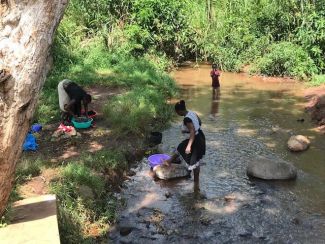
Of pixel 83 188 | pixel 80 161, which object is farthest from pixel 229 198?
pixel 80 161

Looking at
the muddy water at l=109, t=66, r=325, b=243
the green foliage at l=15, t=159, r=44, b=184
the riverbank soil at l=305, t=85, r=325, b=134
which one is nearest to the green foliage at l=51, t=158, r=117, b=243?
the muddy water at l=109, t=66, r=325, b=243

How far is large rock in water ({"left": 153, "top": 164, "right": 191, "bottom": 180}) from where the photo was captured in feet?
25.0

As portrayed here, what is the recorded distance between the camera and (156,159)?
26.0ft

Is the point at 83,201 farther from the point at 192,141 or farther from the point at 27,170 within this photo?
the point at 192,141

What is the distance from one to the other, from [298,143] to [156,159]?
3.12 meters

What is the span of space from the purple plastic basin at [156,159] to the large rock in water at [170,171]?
0.40ft

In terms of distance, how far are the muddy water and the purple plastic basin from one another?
0.26m

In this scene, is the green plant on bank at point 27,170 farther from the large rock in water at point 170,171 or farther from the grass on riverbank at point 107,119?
the large rock in water at point 170,171

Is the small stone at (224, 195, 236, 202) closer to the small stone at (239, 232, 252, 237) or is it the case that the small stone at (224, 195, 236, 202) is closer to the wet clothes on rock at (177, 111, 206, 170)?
the wet clothes on rock at (177, 111, 206, 170)

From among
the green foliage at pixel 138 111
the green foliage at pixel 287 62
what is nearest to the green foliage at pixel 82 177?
the green foliage at pixel 138 111

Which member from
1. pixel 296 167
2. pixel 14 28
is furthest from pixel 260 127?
pixel 14 28

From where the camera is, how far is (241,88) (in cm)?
1450

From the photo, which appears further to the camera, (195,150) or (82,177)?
(195,150)

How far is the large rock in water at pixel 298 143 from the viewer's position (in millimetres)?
8859
